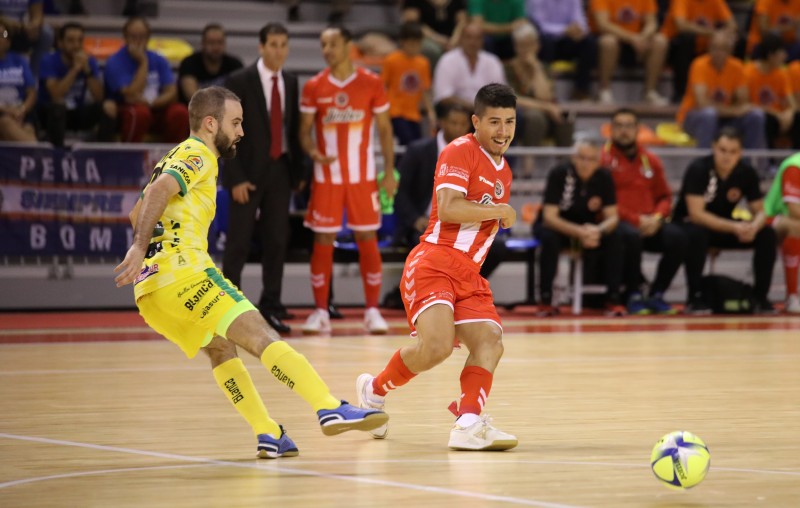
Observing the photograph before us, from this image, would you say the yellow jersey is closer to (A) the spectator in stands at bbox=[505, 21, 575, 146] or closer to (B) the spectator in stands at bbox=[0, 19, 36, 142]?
(B) the spectator in stands at bbox=[0, 19, 36, 142]

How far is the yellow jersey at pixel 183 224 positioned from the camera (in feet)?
15.9

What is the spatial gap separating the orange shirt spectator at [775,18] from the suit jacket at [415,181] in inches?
250

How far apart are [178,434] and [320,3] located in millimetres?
11286

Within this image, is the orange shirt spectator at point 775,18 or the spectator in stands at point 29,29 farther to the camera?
the orange shirt spectator at point 775,18

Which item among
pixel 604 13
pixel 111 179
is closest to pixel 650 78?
pixel 604 13

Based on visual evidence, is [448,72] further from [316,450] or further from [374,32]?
[316,450]

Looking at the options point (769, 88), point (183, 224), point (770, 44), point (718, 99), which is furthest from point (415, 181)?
point (183, 224)

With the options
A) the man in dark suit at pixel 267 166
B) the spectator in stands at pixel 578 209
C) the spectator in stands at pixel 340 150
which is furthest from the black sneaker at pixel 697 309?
the man in dark suit at pixel 267 166

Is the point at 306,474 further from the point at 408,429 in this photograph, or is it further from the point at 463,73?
the point at 463,73

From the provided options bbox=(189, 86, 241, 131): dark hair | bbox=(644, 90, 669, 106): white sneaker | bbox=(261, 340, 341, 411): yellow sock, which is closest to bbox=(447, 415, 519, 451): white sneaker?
bbox=(261, 340, 341, 411): yellow sock

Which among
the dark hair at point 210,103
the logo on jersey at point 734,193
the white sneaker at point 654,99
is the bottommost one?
the logo on jersey at point 734,193

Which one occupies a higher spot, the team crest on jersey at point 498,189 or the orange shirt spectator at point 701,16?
the orange shirt spectator at point 701,16

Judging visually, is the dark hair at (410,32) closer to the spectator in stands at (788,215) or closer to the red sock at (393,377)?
the spectator in stands at (788,215)

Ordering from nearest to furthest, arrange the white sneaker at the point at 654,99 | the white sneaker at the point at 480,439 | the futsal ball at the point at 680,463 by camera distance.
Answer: the futsal ball at the point at 680,463, the white sneaker at the point at 480,439, the white sneaker at the point at 654,99
